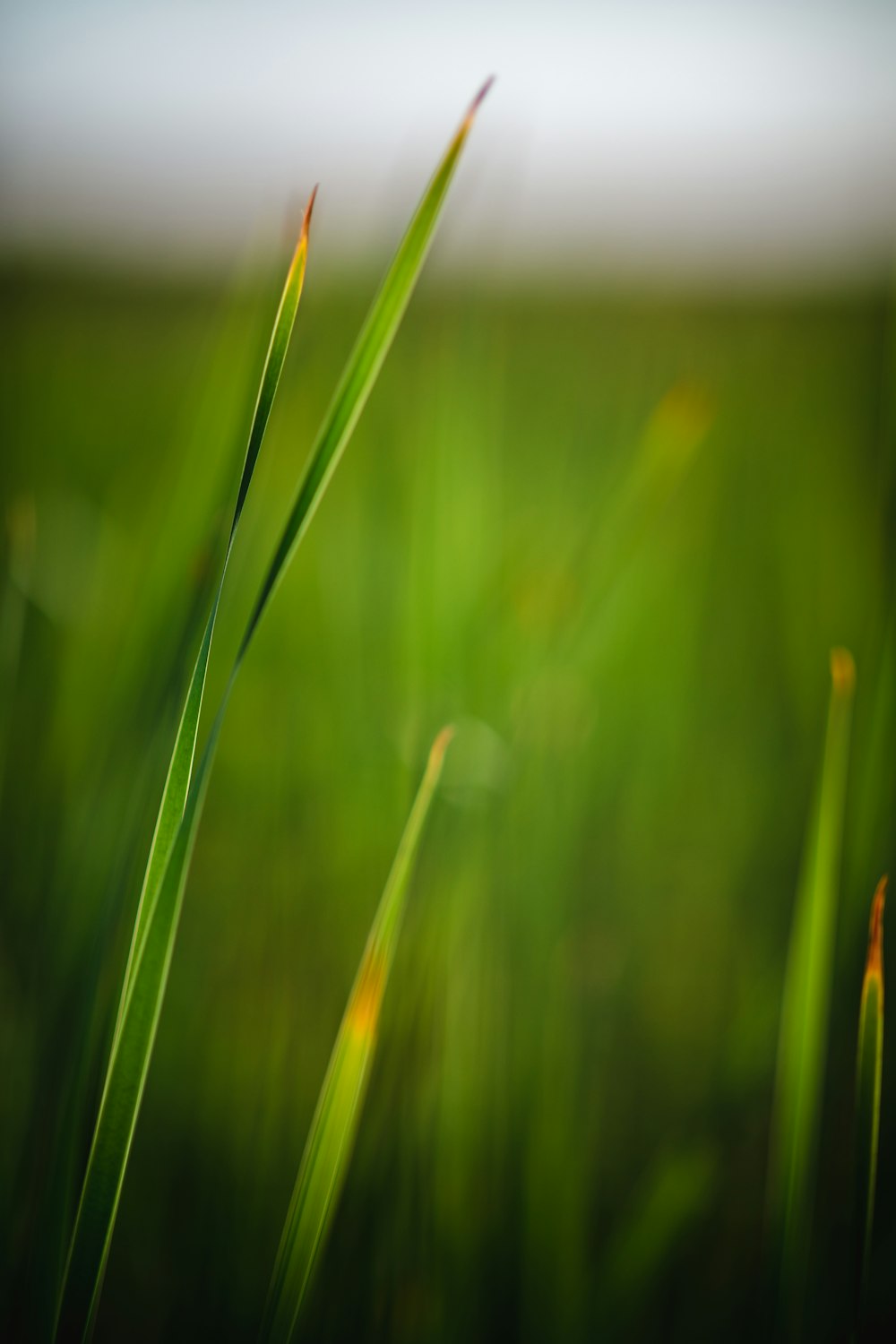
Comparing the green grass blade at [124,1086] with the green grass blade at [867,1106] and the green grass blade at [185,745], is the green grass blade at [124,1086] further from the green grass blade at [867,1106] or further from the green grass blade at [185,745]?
the green grass blade at [867,1106]

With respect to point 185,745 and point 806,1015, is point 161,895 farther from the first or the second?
point 806,1015

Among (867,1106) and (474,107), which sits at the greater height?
(474,107)

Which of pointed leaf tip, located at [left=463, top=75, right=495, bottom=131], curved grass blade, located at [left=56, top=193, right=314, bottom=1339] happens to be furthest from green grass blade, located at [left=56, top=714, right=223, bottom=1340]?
pointed leaf tip, located at [left=463, top=75, right=495, bottom=131]

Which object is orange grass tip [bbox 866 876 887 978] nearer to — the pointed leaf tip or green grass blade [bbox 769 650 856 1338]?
green grass blade [bbox 769 650 856 1338]

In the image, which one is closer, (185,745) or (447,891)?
(185,745)

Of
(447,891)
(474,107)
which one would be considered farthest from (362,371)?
(447,891)

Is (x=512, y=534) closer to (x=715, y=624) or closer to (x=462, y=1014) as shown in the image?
(x=715, y=624)

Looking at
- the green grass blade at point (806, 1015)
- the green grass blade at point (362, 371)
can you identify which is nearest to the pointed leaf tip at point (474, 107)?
the green grass blade at point (362, 371)
